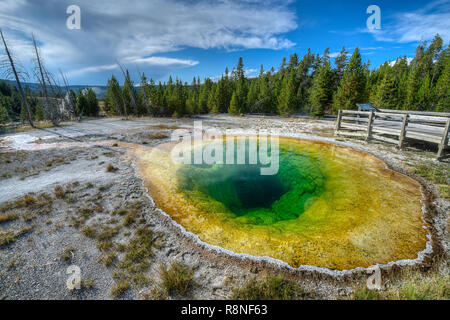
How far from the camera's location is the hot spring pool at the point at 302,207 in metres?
4.99

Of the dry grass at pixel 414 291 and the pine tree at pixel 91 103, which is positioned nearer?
the dry grass at pixel 414 291

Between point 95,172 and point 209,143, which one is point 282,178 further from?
point 95,172

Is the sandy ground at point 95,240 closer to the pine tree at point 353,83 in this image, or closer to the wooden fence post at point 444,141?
the wooden fence post at point 444,141

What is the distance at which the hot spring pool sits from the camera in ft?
16.4

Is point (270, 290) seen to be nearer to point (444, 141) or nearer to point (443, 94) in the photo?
point (444, 141)

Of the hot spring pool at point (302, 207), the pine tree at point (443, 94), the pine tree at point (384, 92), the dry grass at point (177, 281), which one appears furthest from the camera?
the pine tree at point (443, 94)

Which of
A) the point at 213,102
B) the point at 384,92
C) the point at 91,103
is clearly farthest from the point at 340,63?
the point at 91,103

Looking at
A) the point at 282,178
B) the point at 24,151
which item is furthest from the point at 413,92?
the point at 24,151

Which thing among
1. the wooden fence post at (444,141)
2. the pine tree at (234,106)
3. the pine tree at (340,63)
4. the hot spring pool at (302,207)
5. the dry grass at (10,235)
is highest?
the pine tree at (340,63)

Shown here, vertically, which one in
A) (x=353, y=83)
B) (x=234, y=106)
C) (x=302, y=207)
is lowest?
(x=302, y=207)

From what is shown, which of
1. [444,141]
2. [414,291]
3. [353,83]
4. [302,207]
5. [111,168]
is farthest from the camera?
[353,83]

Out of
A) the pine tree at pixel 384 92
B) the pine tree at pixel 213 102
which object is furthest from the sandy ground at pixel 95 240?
the pine tree at pixel 213 102

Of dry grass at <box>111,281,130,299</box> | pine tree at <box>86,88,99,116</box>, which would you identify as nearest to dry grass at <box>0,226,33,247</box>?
dry grass at <box>111,281,130,299</box>

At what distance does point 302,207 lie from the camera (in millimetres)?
8117
